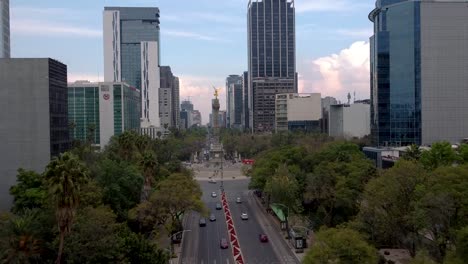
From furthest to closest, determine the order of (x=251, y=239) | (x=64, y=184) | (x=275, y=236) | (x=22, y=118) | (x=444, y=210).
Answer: (x=22, y=118)
(x=275, y=236)
(x=251, y=239)
(x=444, y=210)
(x=64, y=184)

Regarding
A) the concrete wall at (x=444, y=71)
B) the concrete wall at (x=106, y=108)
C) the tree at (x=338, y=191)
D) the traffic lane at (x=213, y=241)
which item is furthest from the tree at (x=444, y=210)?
the concrete wall at (x=106, y=108)

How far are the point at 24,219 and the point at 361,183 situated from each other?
3730 centimetres

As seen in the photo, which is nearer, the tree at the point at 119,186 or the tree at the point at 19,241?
the tree at the point at 19,241

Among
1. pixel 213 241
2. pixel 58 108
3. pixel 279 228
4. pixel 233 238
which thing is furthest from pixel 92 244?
pixel 58 108

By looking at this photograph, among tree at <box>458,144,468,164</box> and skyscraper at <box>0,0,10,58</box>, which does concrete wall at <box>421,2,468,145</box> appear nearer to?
tree at <box>458,144,468,164</box>

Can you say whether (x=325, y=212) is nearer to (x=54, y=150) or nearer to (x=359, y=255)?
(x=359, y=255)

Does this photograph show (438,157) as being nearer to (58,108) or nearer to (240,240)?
(240,240)

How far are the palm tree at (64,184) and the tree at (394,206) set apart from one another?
2467cm

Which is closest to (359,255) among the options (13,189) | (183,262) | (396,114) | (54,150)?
(183,262)

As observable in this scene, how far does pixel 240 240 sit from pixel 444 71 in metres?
63.6

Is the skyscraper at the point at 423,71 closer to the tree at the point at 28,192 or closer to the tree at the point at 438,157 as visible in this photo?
the tree at the point at 438,157

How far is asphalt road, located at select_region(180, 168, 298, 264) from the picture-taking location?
52281 millimetres

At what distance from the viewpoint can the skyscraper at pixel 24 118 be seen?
65.8 m

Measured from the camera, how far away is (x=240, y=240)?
59.9 m
